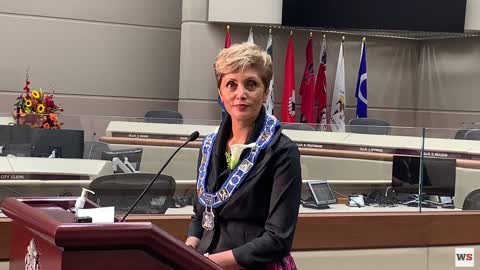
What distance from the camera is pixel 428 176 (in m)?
3.77

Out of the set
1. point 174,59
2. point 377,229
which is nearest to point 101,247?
point 377,229

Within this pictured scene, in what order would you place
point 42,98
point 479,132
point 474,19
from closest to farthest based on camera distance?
point 479,132, point 42,98, point 474,19

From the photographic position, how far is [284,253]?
5.55 ft

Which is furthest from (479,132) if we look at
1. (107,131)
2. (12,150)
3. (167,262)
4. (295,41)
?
(295,41)

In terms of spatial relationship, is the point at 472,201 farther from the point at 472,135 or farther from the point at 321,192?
the point at 321,192

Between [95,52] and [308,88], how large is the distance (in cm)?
287

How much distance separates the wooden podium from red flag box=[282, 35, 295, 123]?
7814 millimetres

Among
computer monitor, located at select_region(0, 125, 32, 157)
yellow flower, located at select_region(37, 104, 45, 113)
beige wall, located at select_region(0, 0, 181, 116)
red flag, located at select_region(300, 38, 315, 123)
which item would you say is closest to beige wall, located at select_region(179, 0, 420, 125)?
red flag, located at select_region(300, 38, 315, 123)

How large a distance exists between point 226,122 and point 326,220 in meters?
1.76

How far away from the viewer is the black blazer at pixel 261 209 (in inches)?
65.3

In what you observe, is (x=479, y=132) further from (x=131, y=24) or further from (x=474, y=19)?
(x=131, y=24)

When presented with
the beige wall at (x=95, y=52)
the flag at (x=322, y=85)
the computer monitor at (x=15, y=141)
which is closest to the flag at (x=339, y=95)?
the flag at (x=322, y=85)

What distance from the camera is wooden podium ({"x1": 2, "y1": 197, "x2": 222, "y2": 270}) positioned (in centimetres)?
111

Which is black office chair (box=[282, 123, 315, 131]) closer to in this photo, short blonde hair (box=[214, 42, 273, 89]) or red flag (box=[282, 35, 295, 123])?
short blonde hair (box=[214, 42, 273, 89])
